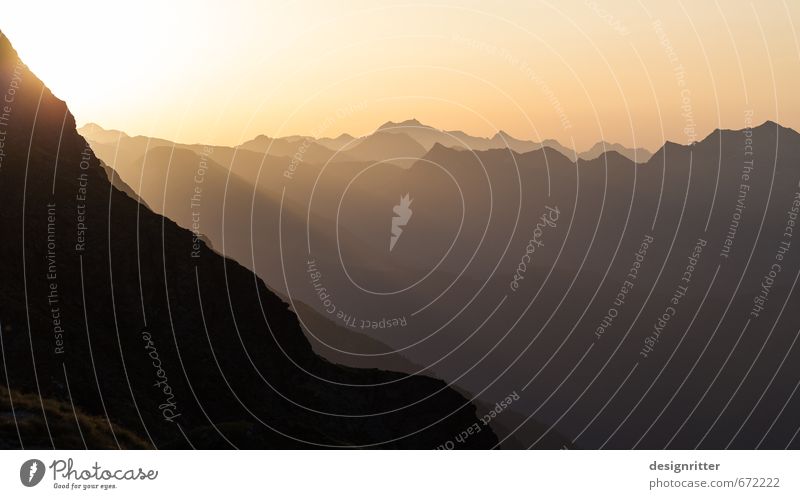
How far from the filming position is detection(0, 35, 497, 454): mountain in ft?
194

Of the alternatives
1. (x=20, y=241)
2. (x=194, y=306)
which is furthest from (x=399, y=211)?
(x=194, y=306)

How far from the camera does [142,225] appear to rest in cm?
9631

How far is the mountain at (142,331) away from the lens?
59062 mm

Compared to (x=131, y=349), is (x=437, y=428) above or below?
below

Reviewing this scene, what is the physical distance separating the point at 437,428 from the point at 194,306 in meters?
38.5

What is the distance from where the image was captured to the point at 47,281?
232ft

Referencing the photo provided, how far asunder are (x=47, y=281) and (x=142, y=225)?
26.4 meters

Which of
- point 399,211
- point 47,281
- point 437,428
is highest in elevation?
point 399,211

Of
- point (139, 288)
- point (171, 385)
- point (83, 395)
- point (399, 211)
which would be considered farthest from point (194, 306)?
point (399, 211)

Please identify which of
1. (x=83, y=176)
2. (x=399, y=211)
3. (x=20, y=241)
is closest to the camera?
(x=399, y=211)

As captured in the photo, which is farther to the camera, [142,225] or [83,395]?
[142,225]

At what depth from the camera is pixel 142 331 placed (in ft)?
251
